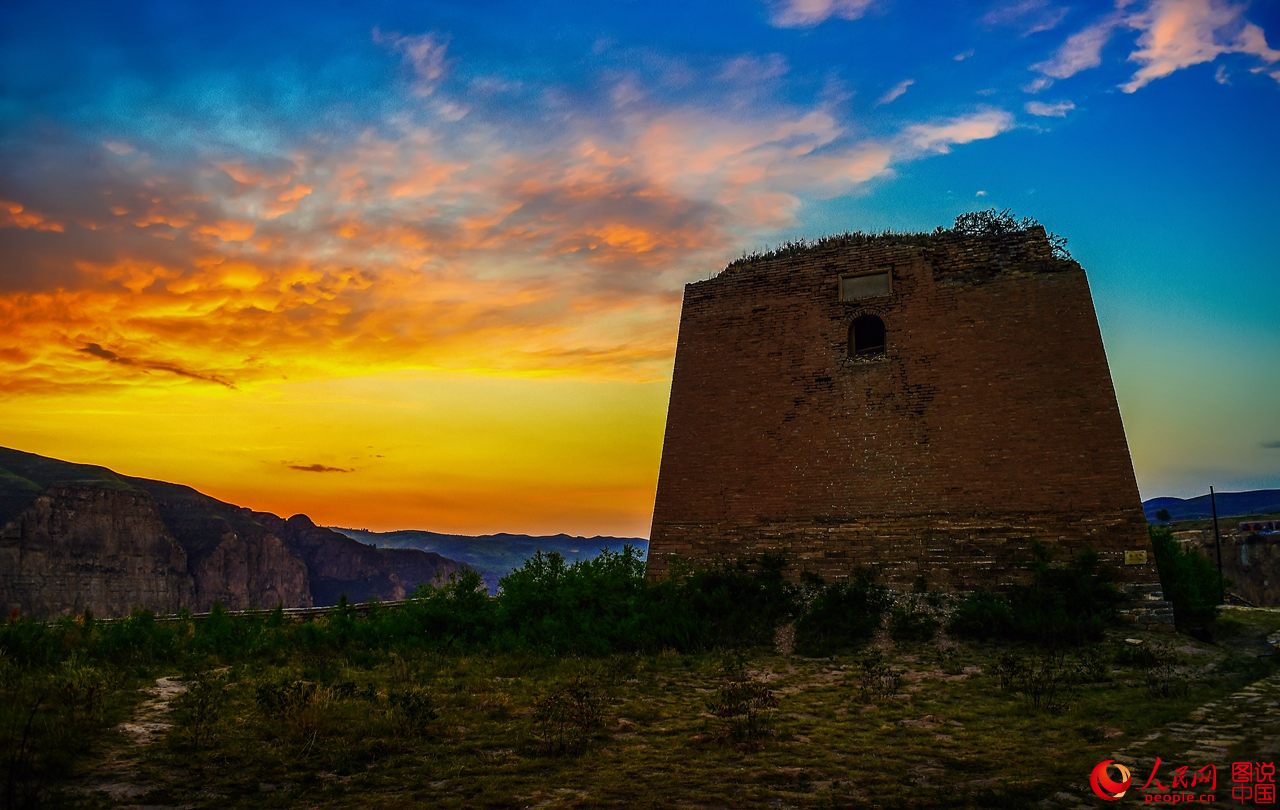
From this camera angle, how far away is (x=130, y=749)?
5.71 m

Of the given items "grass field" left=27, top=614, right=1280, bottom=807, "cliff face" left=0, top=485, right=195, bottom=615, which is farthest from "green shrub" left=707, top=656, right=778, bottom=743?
"cliff face" left=0, top=485, right=195, bottom=615

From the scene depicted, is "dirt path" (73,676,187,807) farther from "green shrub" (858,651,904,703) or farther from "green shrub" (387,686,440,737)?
"green shrub" (858,651,904,703)

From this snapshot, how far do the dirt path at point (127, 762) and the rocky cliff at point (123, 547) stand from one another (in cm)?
7074

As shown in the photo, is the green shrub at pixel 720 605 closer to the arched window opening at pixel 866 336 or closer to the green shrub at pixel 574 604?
the green shrub at pixel 574 604

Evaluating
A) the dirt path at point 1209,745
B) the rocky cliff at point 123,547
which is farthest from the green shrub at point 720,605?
the rocky cliff at point 123,547

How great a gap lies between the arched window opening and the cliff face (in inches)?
3311

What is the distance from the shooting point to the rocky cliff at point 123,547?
78.2 m

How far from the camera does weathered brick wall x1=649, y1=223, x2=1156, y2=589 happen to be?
1170 cm

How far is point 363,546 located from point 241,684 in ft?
426

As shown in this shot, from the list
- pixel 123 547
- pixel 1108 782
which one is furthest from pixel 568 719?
pixel 123 547

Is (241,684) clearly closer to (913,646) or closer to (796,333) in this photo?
(913,646)

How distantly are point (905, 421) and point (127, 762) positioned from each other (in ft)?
36.8

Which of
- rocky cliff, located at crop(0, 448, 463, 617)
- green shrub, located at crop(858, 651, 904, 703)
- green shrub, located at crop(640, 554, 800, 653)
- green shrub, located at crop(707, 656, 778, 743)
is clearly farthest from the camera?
rocky cliff, located at crop(0, 448, 463, 617)

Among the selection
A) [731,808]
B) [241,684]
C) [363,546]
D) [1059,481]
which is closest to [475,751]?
[731,808]
